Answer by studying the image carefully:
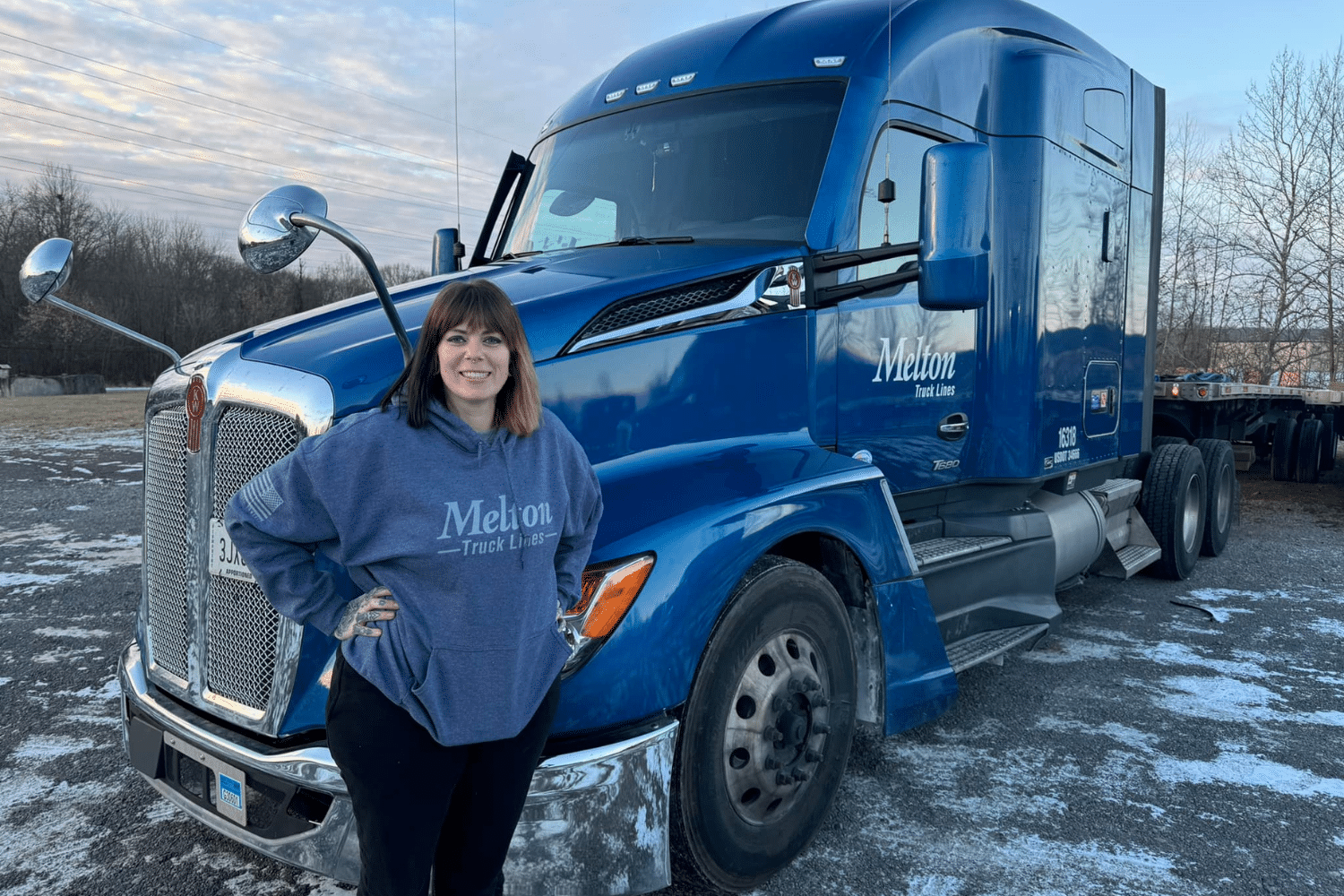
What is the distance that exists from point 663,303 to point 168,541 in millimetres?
1653

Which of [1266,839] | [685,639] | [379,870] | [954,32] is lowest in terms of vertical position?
[1266,839]

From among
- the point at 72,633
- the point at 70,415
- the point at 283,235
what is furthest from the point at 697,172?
the point at 70,415

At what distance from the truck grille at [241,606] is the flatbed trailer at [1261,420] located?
271 inches

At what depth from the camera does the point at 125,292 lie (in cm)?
5356

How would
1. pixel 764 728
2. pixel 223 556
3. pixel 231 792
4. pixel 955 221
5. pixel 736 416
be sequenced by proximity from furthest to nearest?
pixel 955 221, pixel 736 416, pixel 764 728, pixel 223 556, pixel 231 792

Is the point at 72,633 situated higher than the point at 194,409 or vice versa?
the point at 194,409

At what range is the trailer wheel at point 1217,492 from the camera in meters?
7.82

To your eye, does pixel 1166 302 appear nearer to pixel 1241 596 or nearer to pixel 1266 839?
pixel 1241 596

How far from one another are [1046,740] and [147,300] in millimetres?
59451

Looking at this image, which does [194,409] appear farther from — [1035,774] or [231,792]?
[1035,774]

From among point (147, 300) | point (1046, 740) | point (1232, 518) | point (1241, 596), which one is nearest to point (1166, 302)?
point (1232, 518)

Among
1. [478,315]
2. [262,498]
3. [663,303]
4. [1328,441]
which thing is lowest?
Answer: [1328,441]

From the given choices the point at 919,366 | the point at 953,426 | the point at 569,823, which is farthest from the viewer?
the point at 953,426

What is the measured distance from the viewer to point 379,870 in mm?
2062
